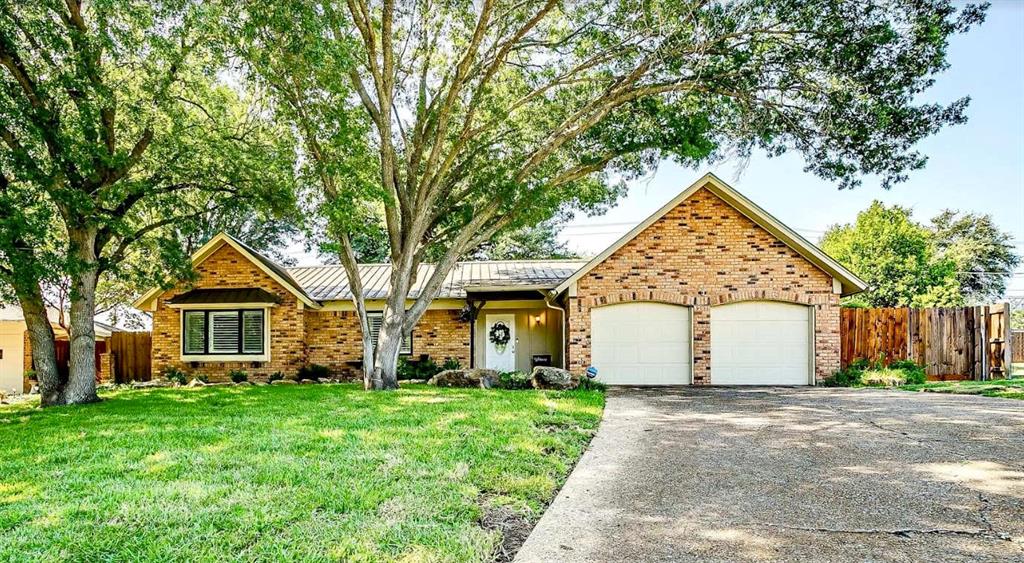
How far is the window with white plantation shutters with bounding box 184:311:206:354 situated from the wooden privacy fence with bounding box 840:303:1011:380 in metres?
17.5

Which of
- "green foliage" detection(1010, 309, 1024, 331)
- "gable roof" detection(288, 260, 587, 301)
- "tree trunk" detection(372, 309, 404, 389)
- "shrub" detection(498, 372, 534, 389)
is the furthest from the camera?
"green foliage" detection(1010, 309, 1024, 331)

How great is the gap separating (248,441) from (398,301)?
6.28 metres

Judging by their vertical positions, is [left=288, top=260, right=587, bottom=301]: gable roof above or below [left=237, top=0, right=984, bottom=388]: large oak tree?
below

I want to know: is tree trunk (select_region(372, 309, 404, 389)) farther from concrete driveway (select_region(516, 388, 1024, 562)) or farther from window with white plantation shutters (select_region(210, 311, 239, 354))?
window with white plantation shutters (select_region(210, 311, 239, 354))

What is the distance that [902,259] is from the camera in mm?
22016

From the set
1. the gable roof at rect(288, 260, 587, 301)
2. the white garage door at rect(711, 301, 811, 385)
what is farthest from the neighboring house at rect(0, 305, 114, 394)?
the white garage door at rect(711, 301, 811, 385)

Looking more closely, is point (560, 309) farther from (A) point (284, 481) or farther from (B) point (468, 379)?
(A) point (284, 481)

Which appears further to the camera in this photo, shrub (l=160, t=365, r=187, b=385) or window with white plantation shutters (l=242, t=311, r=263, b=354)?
window with white plantation shutters (l=242, t=311, r=263, b=354)

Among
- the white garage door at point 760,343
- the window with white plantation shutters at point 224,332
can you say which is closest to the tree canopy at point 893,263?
the white garage door at point 760,343

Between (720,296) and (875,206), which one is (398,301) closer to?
(720,296)

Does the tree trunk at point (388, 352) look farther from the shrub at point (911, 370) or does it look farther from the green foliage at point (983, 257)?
the green foliage at point (983, 257)

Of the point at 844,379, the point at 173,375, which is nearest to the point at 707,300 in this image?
the point at 844,379

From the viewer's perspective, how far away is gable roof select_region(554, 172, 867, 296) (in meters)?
13.0

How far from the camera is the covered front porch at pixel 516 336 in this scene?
16641 millimetres
